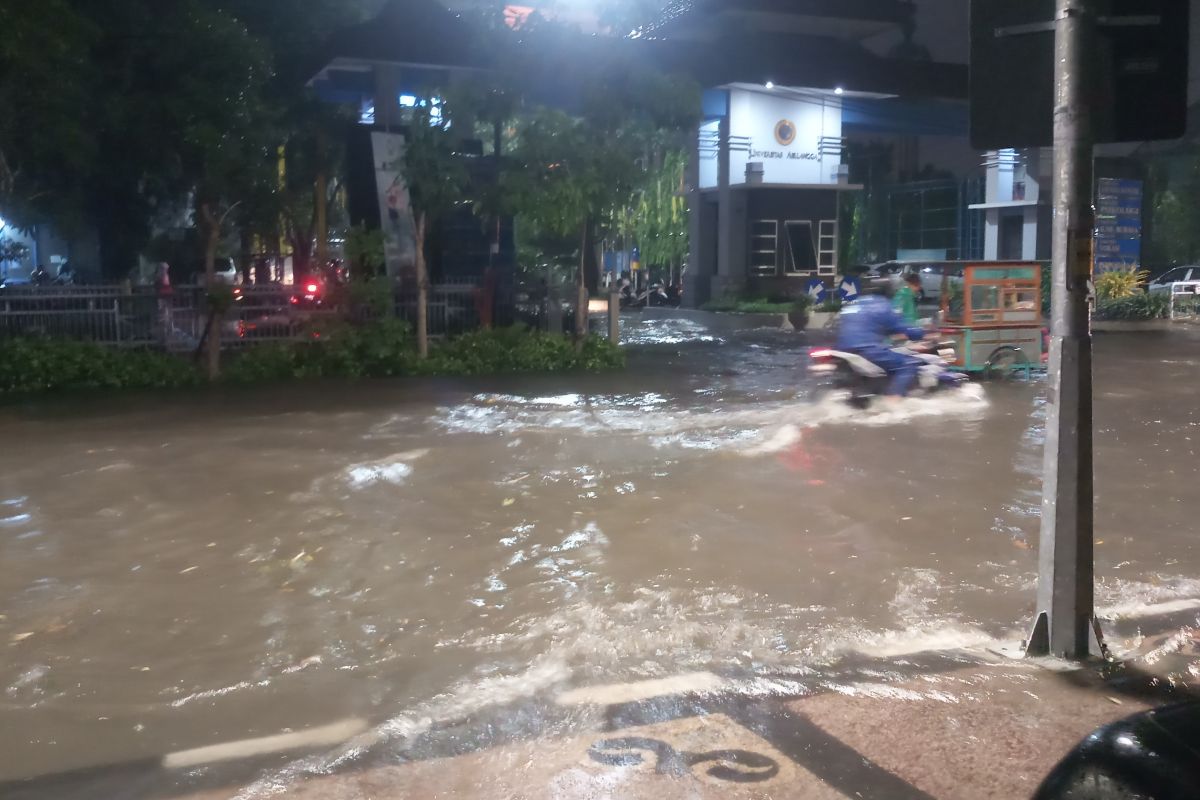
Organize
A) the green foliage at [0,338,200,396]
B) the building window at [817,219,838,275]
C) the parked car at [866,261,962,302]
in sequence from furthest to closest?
the parked car at [866,261,962,302], the building window at [817,219,838,275], the green foliage at [0,338,200,396]

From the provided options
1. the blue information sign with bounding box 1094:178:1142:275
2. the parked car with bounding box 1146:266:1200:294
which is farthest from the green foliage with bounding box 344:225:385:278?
the parked car with bounding box 1146:266:1200:294

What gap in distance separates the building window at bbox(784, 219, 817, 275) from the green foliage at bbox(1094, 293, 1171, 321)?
827 cm

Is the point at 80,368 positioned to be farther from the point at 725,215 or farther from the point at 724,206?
the point at 724,206

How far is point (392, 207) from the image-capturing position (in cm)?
1978

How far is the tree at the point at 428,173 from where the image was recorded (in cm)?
1747

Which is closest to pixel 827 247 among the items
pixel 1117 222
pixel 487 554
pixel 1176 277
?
pixel 1117 222

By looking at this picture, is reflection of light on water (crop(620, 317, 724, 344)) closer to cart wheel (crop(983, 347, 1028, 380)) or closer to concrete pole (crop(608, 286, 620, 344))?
concrete pole (crop(608, 286, 620, 344))

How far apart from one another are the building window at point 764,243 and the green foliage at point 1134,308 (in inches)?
363

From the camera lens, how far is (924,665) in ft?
18.3

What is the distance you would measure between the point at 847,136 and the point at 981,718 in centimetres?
4578

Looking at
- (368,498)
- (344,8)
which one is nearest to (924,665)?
(368,498)

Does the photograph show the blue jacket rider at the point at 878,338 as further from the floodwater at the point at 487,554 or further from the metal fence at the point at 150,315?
the metal fence at the point at 150,315

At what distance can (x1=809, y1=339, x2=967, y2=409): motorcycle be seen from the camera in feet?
43.9

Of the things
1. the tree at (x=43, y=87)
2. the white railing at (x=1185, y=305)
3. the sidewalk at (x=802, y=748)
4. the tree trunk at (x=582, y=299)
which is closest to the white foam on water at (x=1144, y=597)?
the sidewalk at (x=802, y=748)
